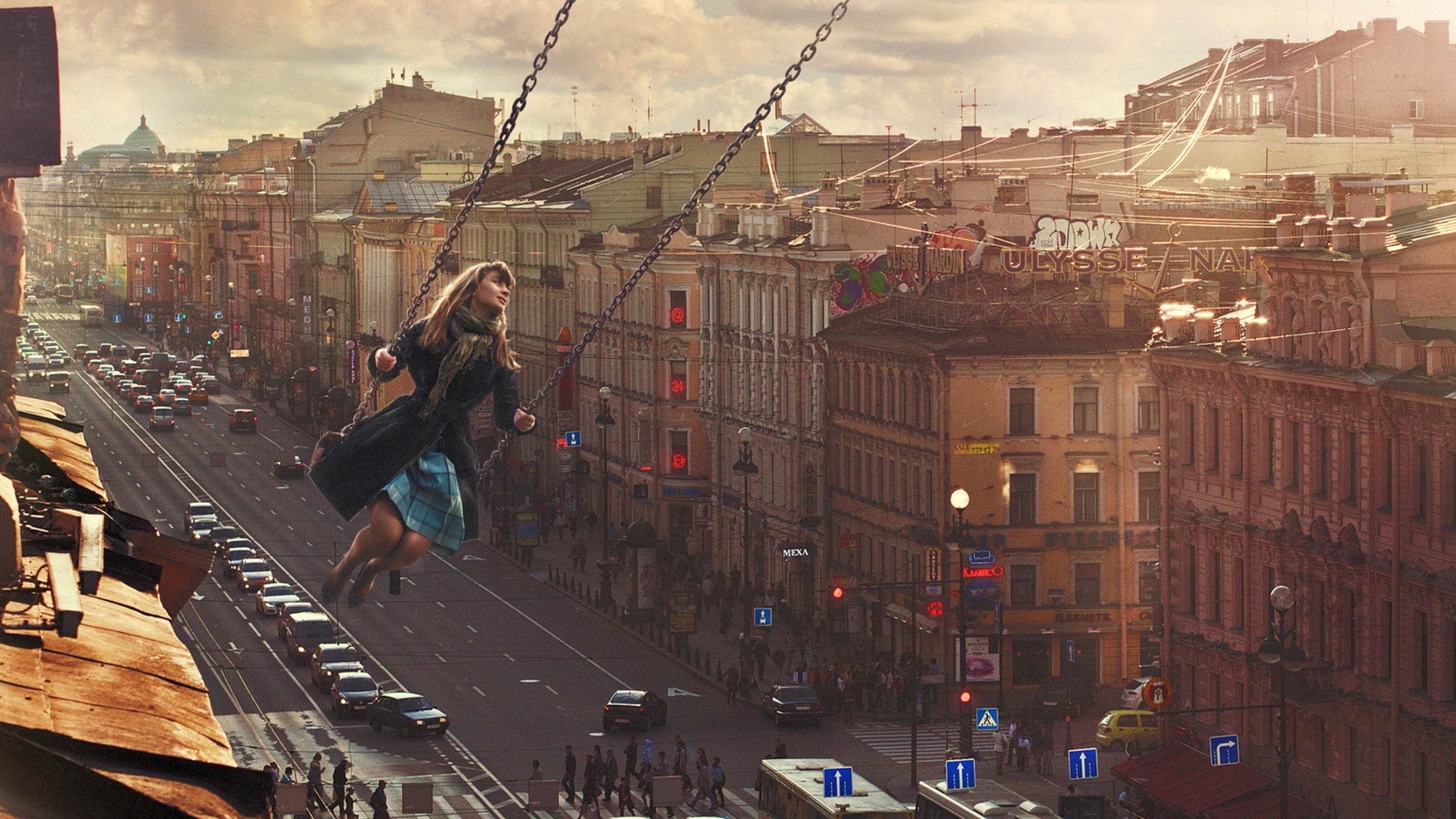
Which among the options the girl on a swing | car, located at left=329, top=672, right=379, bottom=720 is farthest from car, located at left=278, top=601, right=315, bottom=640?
the girl on a swing

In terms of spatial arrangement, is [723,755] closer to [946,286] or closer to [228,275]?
[946,286]

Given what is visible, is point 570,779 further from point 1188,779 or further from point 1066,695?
point 1066,695

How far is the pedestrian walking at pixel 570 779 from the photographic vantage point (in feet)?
156

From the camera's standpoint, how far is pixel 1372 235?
45.8m

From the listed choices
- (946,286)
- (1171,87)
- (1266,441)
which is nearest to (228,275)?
(1171,87)

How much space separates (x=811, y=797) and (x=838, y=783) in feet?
1.70

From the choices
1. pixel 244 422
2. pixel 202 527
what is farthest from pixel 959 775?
pixel 244 422

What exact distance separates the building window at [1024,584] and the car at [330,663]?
1539 centimetres

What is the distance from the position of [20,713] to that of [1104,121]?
2902 inches

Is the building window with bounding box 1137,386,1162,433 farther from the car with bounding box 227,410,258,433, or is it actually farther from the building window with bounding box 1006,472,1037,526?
the car with bounding box 227,410,258,433

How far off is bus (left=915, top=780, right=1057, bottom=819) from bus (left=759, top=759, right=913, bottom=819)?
2.34 feet

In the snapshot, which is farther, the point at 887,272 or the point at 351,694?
the point at 887,272

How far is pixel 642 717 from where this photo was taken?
54.1m

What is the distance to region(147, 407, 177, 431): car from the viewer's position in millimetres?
119312
